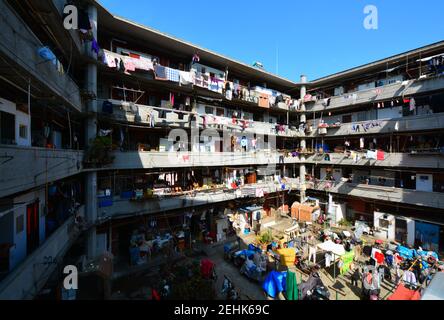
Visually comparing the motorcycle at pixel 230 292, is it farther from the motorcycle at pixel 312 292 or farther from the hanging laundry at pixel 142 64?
the hanging laundry at pixel 142 64

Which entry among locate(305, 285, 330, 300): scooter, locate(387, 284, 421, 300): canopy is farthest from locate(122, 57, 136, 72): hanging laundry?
locate(387, 284, 421, 300): canopy

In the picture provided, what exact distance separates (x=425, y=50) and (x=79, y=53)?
2772cm

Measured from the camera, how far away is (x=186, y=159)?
58.3 ft

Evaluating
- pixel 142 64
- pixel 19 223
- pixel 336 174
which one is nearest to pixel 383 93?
pixel 336 174

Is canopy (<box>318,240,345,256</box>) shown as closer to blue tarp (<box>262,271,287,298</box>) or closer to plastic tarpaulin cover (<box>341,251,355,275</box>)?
plastic tarpaulin cover (<box>341,251,355,275</box>)

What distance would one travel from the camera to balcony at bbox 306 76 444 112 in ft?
60.8

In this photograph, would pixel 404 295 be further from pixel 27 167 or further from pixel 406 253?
pixel 27 167

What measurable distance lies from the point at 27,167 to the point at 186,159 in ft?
39.0

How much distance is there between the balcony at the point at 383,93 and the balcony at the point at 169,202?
13467 mm

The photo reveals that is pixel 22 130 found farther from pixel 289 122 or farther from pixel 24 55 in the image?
pixel 289 122

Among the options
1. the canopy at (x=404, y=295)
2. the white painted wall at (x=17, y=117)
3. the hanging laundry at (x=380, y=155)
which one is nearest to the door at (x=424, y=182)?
the hanging laundry at (x=380, y=155)

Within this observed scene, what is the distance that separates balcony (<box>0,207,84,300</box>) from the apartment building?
6cm
